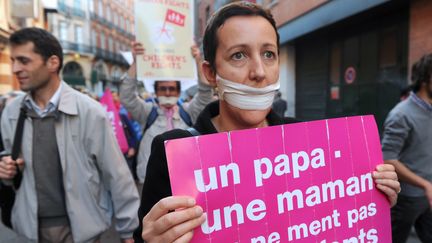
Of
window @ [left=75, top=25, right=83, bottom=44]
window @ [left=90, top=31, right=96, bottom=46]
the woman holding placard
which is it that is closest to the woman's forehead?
the woman holding placard

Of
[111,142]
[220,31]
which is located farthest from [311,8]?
[220,31]

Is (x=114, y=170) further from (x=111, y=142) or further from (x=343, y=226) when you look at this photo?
(x=343, y=226)

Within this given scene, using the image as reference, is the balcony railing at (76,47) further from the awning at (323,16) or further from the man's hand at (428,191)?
the man's hand at (428,191)

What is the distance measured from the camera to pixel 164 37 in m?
3.34

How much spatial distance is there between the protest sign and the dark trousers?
7.29ft

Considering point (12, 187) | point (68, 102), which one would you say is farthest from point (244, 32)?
point (12, 187)

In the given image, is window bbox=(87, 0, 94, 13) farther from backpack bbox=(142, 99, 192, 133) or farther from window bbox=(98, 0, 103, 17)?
backpack bbox=(142, 99, 192, 133)

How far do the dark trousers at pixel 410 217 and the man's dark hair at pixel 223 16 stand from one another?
7.15ft

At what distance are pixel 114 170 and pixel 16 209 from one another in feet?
2.13

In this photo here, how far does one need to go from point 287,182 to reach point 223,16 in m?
0.61

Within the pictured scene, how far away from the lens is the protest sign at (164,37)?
3285 mm

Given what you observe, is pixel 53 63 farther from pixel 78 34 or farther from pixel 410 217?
pixel 78 34

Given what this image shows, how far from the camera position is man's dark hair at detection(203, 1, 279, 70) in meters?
1.21

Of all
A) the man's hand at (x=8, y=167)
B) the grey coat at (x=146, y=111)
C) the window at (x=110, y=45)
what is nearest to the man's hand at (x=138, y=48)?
the grey coat at (x=146, y=111)
